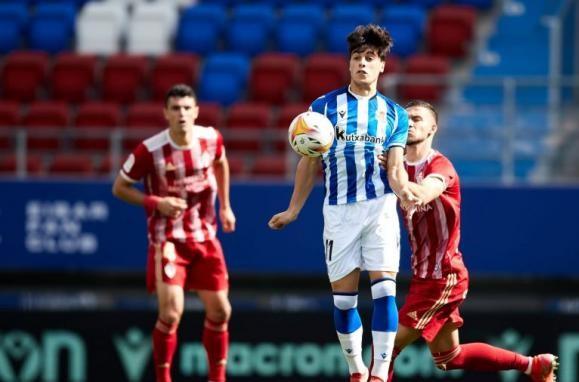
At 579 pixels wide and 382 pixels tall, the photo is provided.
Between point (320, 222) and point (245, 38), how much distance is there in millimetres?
4828

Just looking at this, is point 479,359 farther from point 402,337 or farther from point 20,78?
point 20,78

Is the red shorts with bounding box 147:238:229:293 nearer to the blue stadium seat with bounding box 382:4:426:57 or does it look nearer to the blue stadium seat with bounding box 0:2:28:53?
the blue stadium seat with bounding box 382:4:426:57

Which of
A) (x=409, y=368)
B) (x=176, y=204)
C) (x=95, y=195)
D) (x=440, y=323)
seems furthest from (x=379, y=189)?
(x=95, y=195)

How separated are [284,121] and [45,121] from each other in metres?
2.98

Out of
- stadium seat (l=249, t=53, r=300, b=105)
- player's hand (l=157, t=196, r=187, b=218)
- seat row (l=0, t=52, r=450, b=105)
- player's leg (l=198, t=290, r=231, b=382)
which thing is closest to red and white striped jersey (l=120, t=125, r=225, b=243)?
player's hand (l=157, t=196, r=187, b=218)

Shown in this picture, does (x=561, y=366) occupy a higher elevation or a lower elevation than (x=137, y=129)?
lower

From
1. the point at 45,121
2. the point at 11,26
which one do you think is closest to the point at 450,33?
the point at 45,121

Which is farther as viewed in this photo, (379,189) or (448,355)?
(448,355)

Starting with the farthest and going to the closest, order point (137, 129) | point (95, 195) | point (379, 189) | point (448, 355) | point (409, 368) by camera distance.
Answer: point (137, 129), point (95, 195), point (409, 368), point (448, 355), point (379, 189)

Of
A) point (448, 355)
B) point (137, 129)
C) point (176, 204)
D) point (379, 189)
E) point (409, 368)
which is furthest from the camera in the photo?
point (137, 129)

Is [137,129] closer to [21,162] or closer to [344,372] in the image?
[21,162]

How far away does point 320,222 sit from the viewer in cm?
1449

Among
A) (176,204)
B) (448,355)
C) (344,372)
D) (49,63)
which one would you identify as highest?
(49,63)

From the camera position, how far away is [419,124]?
9.12m
